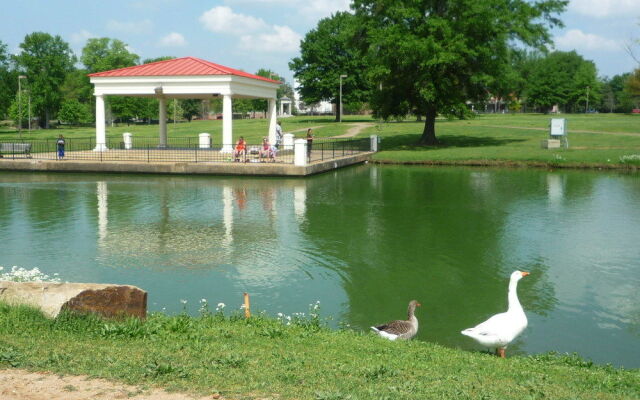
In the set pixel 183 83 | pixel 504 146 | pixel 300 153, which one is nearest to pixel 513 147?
pixel 504 146

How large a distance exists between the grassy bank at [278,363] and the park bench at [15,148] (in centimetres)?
3179

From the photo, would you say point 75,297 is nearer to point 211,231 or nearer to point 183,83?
point 211,231

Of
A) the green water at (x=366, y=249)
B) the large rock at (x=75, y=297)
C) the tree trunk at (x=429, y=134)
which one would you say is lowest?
the green water at (x=366, y=249)

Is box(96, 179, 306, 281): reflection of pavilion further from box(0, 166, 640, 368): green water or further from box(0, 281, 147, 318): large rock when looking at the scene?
box(0, 281, 147, 318): large rock

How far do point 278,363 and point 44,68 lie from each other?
104 m

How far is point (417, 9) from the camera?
39781 millimetres

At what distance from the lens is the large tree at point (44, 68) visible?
96.4 m

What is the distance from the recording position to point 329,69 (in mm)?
80125

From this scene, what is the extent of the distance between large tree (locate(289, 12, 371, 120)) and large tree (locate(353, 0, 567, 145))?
117ft

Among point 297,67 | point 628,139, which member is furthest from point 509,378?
point 297,67

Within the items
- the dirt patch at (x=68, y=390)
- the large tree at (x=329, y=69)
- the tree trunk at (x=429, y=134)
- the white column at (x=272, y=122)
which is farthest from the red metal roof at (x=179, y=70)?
the large tree at (x=329, y=69)

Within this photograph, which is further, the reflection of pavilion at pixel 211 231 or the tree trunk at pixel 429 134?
the tree trunk at pixel 429 134

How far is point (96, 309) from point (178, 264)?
5560 mm

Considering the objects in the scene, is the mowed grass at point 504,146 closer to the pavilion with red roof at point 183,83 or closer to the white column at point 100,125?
the pavilion with red roof at point 183,83
